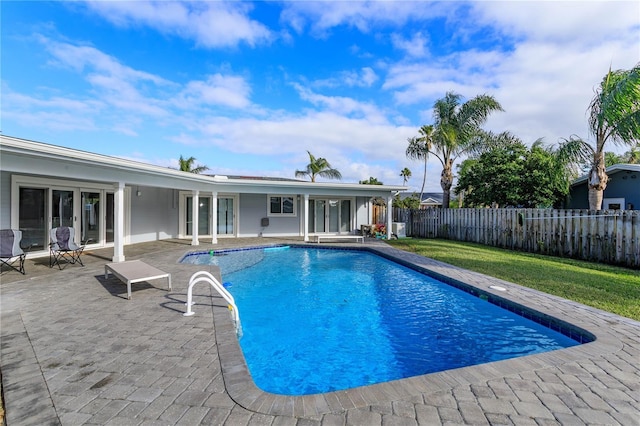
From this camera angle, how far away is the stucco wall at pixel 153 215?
1383 centimetres

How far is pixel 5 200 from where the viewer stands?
29.5 feet

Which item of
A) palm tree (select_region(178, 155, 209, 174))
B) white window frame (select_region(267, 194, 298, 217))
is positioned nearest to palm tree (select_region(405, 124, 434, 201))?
white window frame (select_region(267, 194, 298, 217))

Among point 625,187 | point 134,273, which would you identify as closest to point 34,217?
point 134,273

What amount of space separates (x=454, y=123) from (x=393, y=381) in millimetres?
19520

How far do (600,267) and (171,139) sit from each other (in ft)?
70.4

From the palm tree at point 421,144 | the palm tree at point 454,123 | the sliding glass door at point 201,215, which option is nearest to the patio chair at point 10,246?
the sliding glass door at point 201,215

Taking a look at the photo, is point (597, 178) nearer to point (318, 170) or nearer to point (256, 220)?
point (256, 220)

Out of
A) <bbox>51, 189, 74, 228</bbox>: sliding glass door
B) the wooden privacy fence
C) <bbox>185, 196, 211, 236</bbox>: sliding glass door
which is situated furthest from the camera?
<bbox>185, 196, 211, 236</bbox>: sliding glass door

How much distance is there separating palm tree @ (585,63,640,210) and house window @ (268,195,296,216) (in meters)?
13.4

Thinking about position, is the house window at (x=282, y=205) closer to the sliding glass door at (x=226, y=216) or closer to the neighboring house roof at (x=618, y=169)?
the sliding glass door at (x=226, y=216)

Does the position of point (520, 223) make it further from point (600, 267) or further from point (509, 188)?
point (509, 188)

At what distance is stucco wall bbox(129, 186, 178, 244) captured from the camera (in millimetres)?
13828

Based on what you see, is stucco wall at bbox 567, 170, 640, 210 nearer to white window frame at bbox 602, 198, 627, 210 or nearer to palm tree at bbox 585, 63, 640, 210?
white window frame at bbox 602, 198, 627, 210

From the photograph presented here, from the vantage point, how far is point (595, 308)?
528 cm
